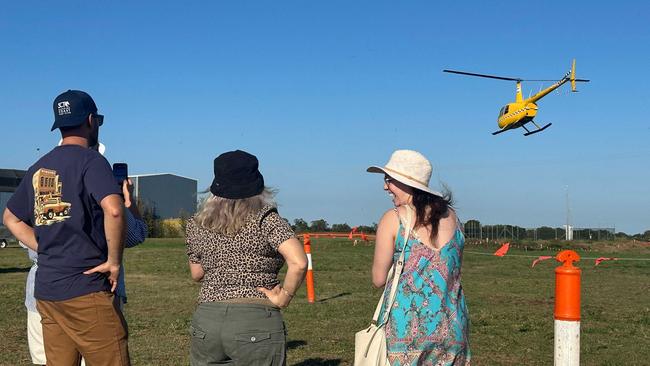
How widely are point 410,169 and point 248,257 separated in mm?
1011

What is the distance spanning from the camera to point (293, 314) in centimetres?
1187

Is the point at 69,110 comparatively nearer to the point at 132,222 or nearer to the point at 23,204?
the point at 23,204

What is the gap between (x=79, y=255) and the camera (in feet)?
12.8

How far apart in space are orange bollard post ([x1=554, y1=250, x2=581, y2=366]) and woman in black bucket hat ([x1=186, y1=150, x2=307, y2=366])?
1589 mm

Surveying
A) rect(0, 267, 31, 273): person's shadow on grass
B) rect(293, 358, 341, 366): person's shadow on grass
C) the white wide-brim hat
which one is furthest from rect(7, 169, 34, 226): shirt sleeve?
rect(0, 267, 31, 273): person's shadow on grass

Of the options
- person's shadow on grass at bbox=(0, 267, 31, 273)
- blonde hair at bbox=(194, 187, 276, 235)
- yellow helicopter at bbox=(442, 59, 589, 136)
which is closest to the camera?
blonde hair at bbox=(194, 187, 276, 235)

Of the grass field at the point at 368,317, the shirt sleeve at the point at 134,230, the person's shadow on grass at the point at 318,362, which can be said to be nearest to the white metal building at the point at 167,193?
the grass field at the point at 368,317

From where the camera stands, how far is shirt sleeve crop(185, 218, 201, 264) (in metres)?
3.99

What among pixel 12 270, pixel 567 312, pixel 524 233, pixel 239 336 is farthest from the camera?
pixel 524 233

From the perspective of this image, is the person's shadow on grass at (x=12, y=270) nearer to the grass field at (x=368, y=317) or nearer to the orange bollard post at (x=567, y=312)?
the grass field at (x=368, y=317)

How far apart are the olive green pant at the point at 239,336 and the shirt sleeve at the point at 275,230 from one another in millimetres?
322

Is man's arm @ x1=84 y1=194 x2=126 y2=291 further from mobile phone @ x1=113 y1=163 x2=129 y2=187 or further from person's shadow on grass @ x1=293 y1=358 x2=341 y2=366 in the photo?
person's shadow on grass @ x1=293 y1=358 x2=341 y2=366

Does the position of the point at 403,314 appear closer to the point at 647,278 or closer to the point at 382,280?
the point at 382,280

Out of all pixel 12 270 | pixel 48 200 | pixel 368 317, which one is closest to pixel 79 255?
pixel 48 200
